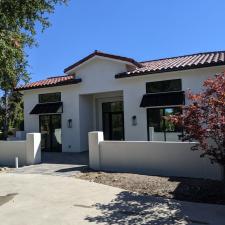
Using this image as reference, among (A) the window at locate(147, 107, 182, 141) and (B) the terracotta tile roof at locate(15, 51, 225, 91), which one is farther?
(A) the window at locate(147, 107, 182, 141)

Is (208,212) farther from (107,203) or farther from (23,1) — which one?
(23,1)

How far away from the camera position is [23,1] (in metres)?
12.0

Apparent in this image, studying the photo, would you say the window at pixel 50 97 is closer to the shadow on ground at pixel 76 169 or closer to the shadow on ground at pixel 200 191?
the shadow on ground at pixel 76 169

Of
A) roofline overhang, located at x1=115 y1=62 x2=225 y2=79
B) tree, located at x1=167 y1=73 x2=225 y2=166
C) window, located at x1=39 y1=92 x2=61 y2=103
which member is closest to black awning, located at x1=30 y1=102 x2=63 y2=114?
window, located at x1=39 y1=92 x2=61 y2=103

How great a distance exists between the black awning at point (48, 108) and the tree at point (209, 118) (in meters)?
12.0

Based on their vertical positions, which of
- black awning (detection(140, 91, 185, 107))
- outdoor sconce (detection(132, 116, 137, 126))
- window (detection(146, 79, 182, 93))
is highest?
window (detection(146, 79, 182, 93))

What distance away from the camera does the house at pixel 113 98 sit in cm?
1642

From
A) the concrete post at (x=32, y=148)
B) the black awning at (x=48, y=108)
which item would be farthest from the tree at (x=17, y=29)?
the black awning at (x=48, y=108)

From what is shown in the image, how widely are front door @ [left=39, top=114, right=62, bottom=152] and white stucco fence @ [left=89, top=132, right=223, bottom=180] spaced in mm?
7353

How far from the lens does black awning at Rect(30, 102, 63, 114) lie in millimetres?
19984

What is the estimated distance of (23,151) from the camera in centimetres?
1605

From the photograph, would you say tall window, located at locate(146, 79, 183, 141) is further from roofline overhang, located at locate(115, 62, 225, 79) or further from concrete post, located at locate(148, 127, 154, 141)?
roofline overhang, located at locate(115, 62, 225, 79)

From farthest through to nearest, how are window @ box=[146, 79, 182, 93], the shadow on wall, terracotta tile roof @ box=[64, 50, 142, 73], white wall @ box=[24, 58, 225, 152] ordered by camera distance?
terracotta tile roof @ box=[64, 50, 142, 73], window @ box=[146, 79, 182, 93], white wall @ box=[24, 58, 225, 152], the shadow on wall

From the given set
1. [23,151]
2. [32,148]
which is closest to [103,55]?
[32,148]
